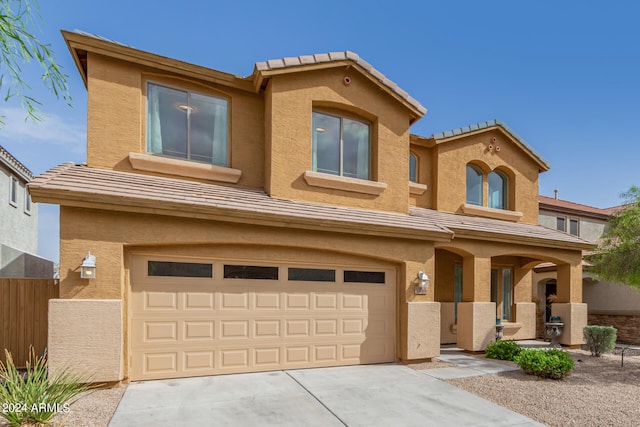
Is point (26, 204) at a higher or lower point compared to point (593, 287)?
higher

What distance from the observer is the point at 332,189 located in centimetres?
1027

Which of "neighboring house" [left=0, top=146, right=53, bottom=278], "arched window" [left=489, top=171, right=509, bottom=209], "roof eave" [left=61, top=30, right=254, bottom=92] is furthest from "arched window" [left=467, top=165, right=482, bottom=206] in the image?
"neighboring house" [left=0, top=146, right=53, bottom=278]

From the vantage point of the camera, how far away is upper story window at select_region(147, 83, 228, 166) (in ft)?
30.4

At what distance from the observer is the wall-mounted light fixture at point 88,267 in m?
7.23

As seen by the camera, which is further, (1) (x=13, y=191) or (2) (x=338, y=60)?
(1) (x=13, y=191)

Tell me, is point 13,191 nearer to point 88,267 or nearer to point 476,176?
point 88,267

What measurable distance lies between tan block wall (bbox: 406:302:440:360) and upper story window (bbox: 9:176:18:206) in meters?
17.3

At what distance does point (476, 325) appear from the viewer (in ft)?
38.8

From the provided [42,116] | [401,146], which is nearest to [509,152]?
[401,146]

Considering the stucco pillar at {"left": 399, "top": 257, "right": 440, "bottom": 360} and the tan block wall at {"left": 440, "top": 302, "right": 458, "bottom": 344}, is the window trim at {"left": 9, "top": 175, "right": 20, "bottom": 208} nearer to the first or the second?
the stucco pillar at {"left": 399, "top": 257, "right": 440, "bottom": 360}

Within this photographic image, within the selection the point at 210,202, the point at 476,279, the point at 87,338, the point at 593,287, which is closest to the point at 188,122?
the point at 210,202

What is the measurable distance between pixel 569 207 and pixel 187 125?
20.4 meters

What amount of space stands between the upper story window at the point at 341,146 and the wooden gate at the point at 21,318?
22.8 feet

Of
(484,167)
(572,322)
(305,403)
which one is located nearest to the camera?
(305,403)
